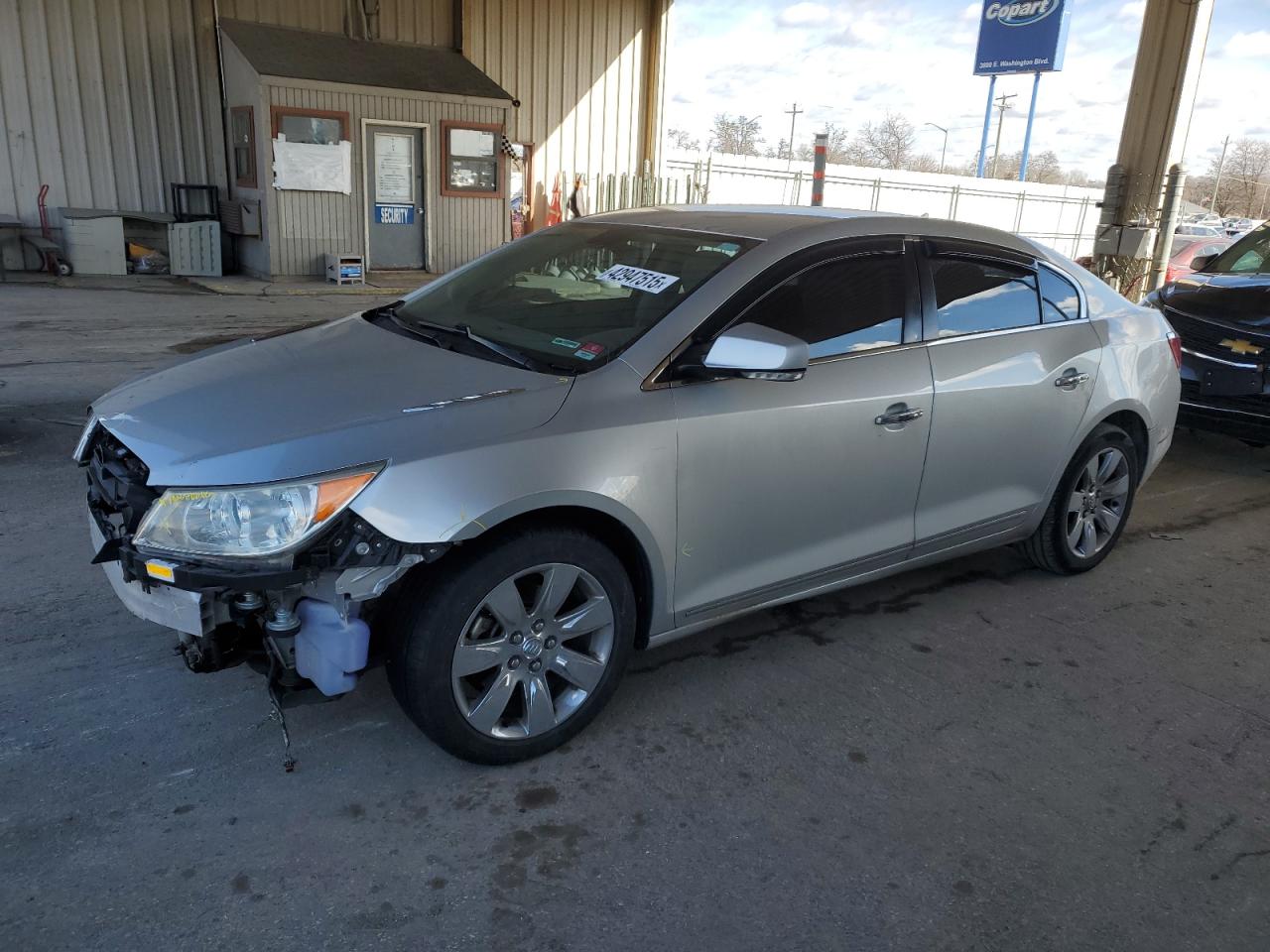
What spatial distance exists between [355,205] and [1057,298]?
1317cm

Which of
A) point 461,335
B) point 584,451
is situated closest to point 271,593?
point 584,451

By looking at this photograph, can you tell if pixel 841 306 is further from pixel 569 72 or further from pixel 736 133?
pixel 736 133

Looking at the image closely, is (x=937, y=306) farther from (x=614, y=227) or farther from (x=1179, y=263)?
(x=1179, y=263)

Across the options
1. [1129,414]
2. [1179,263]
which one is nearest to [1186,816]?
[1129,414]

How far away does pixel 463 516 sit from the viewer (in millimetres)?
2662

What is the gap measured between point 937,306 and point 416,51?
49.7 ft

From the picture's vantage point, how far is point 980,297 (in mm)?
4051

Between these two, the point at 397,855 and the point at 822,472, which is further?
the point at 822,472

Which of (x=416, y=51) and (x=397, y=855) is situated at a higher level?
(x=416, y=51)

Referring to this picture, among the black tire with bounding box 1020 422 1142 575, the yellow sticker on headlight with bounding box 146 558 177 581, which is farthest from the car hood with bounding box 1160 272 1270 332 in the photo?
the yellow sticker on headlight with bounding box 146 558 177 581

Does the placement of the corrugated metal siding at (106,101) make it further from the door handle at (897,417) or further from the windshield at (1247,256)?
the door handle at (897,417)

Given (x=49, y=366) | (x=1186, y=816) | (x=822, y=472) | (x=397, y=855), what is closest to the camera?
(x=397, y=855)

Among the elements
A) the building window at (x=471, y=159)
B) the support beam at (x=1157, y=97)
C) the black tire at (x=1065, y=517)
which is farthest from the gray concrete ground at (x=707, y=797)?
the building window at (x=471, y=159)

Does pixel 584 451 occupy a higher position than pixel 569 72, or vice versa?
pixel 569 72
